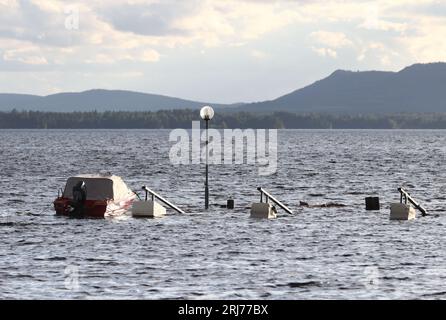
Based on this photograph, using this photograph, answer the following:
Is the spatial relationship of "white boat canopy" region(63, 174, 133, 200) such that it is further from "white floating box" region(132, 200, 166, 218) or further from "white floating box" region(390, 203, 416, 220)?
"white floating box" region(390, 203, 416, 220)

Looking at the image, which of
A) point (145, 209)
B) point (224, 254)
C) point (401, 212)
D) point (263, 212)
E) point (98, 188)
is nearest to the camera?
point (224, 254)

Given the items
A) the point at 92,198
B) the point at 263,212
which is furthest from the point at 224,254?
the point at 92,198

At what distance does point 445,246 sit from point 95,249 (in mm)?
16652

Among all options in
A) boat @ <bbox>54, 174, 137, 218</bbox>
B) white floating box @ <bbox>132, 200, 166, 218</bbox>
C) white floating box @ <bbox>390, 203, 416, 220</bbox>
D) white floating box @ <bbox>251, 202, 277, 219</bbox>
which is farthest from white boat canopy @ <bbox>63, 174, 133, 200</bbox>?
white floating box @ <bbox>390, 203, 416, 220</bbox>

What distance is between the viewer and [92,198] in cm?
5709

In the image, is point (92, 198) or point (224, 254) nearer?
point (224, 254)

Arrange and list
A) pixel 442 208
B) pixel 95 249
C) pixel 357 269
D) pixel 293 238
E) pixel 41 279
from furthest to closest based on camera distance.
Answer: pixel 442 208 → pixel 293 238 → pixel 95 249 → pixel 357 269 → pixel 41 279

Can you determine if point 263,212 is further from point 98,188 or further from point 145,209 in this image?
point 98,188

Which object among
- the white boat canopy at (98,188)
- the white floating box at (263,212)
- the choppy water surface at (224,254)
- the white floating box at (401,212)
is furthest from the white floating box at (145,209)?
the white floating box at (401,212)

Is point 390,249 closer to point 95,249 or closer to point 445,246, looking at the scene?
point 445,246

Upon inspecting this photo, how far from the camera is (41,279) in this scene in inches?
1328

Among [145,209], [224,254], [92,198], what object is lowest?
[224,254]

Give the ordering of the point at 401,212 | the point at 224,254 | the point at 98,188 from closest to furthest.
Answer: the point at 224,254 → the point at 401,212 → the point at 98,188
